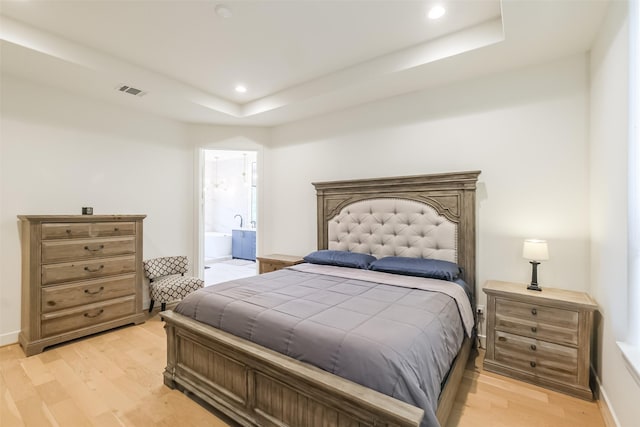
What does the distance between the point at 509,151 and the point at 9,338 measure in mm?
5055

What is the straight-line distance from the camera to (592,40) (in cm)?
221

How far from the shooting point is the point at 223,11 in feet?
7.08

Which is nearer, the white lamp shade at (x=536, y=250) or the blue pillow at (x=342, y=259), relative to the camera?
the white lamp shade at (x=536, y=250)

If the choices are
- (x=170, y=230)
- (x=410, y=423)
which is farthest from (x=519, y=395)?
(x=170, y=230)

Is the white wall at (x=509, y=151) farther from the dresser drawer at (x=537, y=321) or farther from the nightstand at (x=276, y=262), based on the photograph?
the nightstand at (x=276, y=262)

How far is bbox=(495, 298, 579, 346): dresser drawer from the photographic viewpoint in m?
2.08

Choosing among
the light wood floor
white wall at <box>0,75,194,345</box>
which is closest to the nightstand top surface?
the light wood floor

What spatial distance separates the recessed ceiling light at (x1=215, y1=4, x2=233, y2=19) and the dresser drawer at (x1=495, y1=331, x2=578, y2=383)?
3269 millimetres

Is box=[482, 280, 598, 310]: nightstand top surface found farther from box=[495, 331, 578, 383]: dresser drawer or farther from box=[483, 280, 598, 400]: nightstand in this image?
box=[495, 331, 578, 383]: dresser drawer

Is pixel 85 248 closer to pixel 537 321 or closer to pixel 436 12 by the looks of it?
pixel 436 12

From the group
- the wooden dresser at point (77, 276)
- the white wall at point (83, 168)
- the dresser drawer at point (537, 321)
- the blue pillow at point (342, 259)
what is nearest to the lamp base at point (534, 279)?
the dresser drawer at point (537, 321)

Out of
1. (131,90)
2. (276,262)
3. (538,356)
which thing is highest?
(131,90)

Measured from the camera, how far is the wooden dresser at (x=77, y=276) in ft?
8.61

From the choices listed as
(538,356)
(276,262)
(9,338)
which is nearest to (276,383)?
(538,356)
